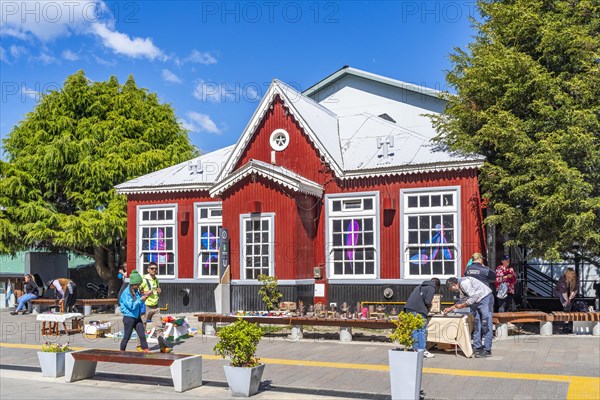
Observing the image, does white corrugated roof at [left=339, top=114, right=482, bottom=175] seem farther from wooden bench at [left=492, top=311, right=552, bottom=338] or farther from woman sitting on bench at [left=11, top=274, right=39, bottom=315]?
woman sitting on bench at [left=11, top=274, right=39, bottom=315]

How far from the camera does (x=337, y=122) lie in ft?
74.4

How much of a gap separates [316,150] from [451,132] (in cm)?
404

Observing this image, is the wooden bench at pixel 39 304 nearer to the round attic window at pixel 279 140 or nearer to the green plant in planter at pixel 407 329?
the round attic window at pixel 279 140

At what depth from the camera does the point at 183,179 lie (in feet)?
71.4

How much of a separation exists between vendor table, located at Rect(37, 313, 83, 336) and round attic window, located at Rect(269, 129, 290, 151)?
767 centimetres

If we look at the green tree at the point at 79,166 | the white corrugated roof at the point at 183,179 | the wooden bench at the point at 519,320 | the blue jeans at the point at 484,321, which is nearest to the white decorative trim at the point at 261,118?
the white corrugated roof at the point at 183,179

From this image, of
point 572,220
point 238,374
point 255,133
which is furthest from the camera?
point 255,133

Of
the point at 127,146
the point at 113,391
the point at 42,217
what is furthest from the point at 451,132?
the point at 42,217

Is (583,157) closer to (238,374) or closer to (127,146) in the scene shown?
(238,374)

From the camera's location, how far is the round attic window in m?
20.2

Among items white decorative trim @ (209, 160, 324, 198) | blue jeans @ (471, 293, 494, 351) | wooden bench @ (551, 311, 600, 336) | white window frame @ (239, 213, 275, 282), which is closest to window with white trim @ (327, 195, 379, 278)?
white decorative trim @ (209, 160, 324, 198)

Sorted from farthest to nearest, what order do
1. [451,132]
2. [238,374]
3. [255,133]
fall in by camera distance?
1. [255,133]
2. [451,132]
3. [238,374]

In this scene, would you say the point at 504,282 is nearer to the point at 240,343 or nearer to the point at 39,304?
the point at 240,343

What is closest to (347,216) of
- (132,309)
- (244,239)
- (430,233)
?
(430,233)
